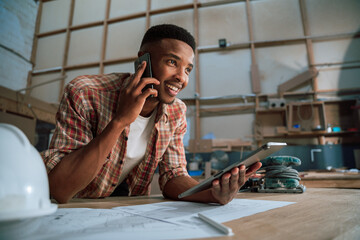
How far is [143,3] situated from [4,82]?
3.68 m

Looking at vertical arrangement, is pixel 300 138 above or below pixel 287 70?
below

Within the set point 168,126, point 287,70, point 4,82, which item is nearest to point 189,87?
point 287,70

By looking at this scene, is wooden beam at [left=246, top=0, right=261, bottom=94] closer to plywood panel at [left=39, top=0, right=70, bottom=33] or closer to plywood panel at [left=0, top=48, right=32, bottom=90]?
plywood panel at [left=39, top=0, right=70, bottom=33]

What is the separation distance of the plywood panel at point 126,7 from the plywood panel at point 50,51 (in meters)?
1.49

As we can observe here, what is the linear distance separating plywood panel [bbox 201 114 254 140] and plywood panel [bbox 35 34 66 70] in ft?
13.3

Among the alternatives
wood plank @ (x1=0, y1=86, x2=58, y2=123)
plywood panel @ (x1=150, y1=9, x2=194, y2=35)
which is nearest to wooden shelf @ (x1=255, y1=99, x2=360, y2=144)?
plywood panel @ (x1=150, y1=9, x2=194, y2=35)

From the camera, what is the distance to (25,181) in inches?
12.1

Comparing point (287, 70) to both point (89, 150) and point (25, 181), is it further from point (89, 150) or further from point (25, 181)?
point (25, 181)

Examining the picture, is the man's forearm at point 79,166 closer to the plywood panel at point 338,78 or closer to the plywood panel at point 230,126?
the plywood panel at point 230,126

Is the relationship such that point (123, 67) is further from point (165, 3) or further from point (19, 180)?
point (19, 180)

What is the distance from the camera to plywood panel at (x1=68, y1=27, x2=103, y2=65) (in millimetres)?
5617

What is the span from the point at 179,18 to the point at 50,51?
11.3ft

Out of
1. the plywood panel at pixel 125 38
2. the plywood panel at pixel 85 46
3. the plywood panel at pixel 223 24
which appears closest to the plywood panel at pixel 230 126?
the plywood panel at pixel 223 24

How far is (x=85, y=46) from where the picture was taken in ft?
18.8
